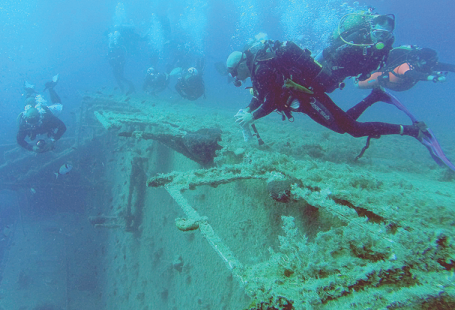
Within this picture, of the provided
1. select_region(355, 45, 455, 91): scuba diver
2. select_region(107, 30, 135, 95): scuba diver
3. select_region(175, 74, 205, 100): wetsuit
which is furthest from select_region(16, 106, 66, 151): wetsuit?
select_region(355, 45, 455, 91): scuba diver

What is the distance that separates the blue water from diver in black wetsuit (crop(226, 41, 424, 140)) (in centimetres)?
561

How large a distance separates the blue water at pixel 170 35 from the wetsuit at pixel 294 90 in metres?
5.61

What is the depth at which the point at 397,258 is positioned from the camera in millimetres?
1015

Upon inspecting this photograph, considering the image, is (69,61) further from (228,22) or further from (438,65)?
(438,65)

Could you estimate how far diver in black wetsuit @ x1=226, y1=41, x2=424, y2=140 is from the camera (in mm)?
3133

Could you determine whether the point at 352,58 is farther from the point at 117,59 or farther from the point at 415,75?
the point at 117,59

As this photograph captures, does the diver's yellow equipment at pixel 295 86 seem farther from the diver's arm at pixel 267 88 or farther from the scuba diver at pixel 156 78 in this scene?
the scuba diver at pixel 156 78

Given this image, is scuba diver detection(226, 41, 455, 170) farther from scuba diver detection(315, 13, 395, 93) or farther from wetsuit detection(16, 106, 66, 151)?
wetsuit detection(16, 106, 66, 151)

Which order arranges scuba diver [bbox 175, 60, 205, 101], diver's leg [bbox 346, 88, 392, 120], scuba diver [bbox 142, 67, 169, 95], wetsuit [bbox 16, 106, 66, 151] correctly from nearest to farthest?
diver's leg [bbox 346, 88, 392, 120] → wetsuit [bbox 16, 106, 66, 151] → scuba diver [bbox 175, 60, 205, 101] → scuba diver [bbox 142, 67, 169, 95]

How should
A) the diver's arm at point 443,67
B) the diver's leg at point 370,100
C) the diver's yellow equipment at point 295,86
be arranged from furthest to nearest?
the diver's arm at point 443,67 → the diver's leg at point 370,100 → the diver's yellow equipment at point 295,86

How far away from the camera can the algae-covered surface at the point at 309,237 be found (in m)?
0.88

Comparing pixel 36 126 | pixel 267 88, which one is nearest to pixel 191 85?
pixel 36 126

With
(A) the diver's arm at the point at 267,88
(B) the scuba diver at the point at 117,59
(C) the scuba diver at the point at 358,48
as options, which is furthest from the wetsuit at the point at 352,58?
(B) the scuba diver at the point at 117,59

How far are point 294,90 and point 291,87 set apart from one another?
73 mm
